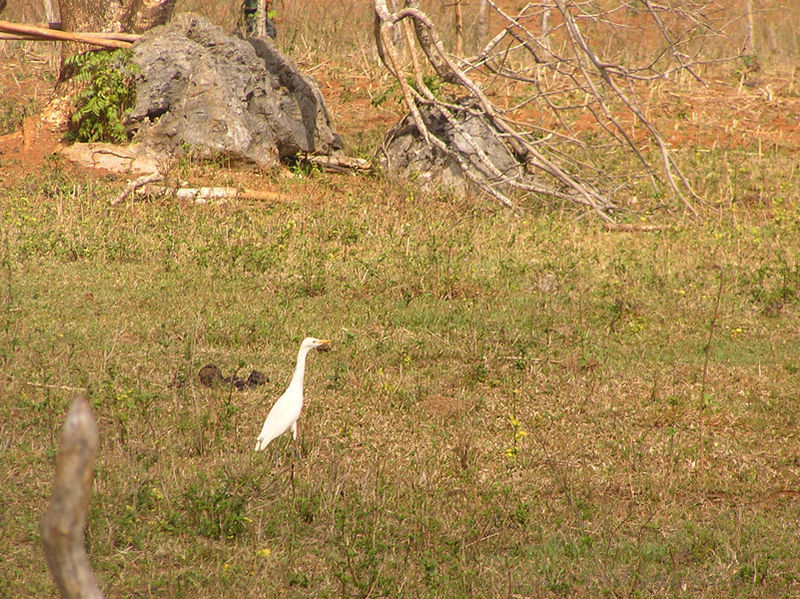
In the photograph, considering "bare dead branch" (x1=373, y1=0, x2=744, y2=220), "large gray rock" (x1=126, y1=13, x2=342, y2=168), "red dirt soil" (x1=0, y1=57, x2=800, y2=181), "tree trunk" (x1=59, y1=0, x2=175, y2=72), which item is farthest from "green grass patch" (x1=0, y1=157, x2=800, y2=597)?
"red dirt soil" (x1=0, y1=57, x2=800, y2=181)

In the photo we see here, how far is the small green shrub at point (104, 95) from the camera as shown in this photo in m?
12.3

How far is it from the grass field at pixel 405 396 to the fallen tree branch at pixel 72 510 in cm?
257

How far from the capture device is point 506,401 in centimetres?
637

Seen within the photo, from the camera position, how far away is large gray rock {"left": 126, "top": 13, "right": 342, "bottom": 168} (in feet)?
40.5

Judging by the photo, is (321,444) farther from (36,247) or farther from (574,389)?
(36,247)

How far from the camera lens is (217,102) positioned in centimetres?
1250

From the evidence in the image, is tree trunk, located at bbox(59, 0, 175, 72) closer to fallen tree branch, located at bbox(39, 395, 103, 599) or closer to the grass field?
the grass field

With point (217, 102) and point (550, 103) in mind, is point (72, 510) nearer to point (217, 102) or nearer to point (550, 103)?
point (550, 103)

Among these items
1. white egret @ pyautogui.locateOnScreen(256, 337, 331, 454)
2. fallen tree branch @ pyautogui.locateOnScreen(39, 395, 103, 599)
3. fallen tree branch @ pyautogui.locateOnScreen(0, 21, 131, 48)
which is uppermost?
fallen tree branch @ pyautogui.locateOnScreen(0, 21, 131, 48)

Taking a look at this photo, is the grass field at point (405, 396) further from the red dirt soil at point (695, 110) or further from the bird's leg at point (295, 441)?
the red dirt soil at point (695, 110)

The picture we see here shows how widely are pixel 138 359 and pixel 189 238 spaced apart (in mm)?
3039

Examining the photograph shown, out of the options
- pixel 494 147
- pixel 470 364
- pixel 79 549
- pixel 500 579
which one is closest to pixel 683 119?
pixel 494 147

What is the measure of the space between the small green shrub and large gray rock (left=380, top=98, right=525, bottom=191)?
329cm

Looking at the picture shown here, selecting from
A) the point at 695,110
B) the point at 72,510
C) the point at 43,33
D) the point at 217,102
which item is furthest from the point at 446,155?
the point at 72,510
